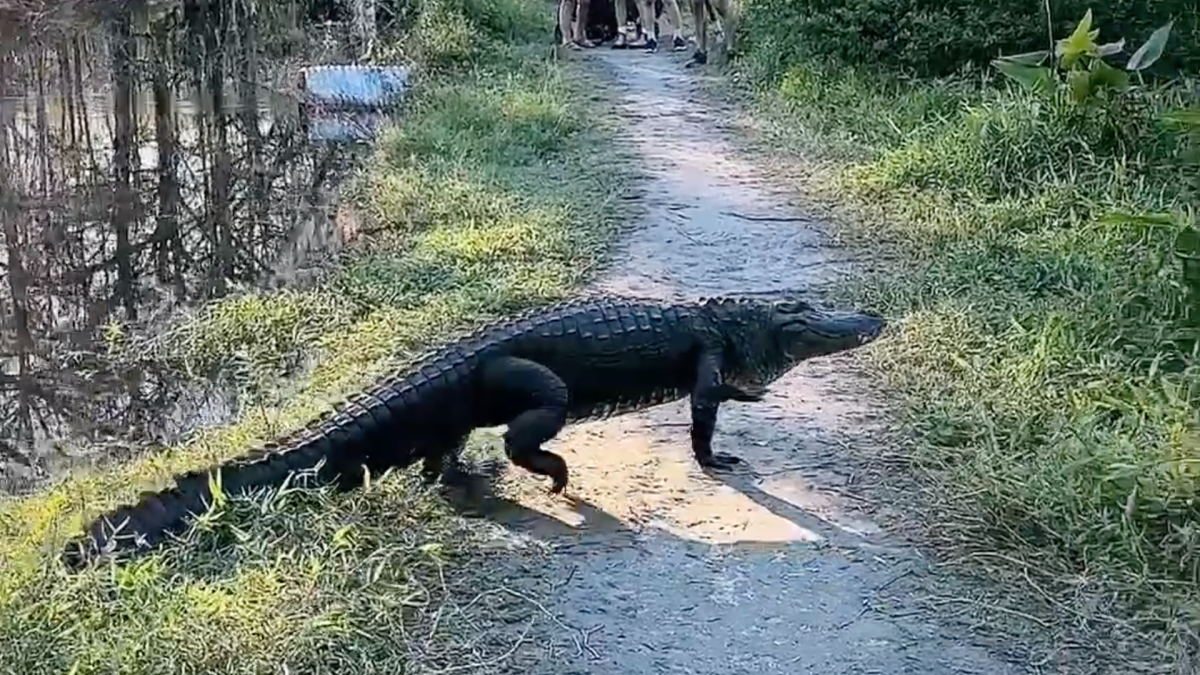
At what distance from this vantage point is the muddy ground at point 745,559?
135 inches

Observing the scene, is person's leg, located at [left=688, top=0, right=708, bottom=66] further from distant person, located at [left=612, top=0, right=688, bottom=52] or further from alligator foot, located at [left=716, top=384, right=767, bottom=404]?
alligator foot, located at [left=716, top=384, right=767, bottom=404]

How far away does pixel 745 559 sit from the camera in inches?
155

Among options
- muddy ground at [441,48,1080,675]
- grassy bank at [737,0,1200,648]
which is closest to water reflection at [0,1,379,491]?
muddy ground at [441,48,1080,675]

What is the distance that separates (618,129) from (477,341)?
5799 mm

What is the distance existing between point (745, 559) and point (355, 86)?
328 inches

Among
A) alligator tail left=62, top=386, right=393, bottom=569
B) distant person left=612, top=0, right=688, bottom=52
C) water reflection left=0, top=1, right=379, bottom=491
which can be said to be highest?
distant person left=612, top=0, right=688, bottom=52

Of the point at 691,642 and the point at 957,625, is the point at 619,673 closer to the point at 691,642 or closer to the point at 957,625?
the point at 691,642

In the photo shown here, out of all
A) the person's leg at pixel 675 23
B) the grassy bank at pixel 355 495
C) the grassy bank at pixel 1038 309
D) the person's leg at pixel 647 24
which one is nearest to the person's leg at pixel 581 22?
the person's leg at pixel 647 24

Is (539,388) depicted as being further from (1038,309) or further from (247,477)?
(1038,309)

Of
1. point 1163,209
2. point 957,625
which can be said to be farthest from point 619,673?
point 1163,209

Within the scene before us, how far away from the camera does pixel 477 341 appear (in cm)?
437

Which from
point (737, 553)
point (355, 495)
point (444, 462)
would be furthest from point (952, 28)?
point (355, 495)

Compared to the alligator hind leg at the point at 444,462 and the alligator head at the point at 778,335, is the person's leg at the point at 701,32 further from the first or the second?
the alligator hind leg at the point at 444,462

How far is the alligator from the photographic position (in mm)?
3965
